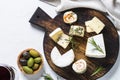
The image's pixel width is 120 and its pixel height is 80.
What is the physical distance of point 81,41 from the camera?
1.11m

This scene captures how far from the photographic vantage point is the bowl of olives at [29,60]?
1.06 meters

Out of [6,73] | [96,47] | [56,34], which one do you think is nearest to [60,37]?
[56,34]

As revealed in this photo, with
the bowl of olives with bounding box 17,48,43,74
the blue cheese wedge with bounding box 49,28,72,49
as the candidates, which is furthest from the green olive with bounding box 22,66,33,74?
the blue cheese wedge with bounding box 49,28,72,49

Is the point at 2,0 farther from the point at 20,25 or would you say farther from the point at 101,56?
the point at 101,56

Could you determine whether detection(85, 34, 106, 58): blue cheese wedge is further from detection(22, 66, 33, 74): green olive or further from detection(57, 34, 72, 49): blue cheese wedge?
detection(22, 66, 33, 74): green olive

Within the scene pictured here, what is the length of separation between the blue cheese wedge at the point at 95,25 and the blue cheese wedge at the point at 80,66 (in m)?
0.11

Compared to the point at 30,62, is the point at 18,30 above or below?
above

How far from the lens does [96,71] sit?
3.48ft

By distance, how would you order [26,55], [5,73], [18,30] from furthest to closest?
[18,30] → [26,55] → [5,73]

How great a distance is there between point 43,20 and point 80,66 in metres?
0.20

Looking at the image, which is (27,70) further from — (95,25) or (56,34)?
(95,25)

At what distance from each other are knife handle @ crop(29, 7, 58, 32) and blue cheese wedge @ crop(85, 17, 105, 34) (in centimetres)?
11

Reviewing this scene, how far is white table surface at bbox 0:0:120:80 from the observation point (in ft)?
3.75

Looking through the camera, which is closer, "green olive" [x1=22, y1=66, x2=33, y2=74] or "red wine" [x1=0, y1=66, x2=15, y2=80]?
"red wine" [x1=0, y1=66, x2=15, y2=80]
